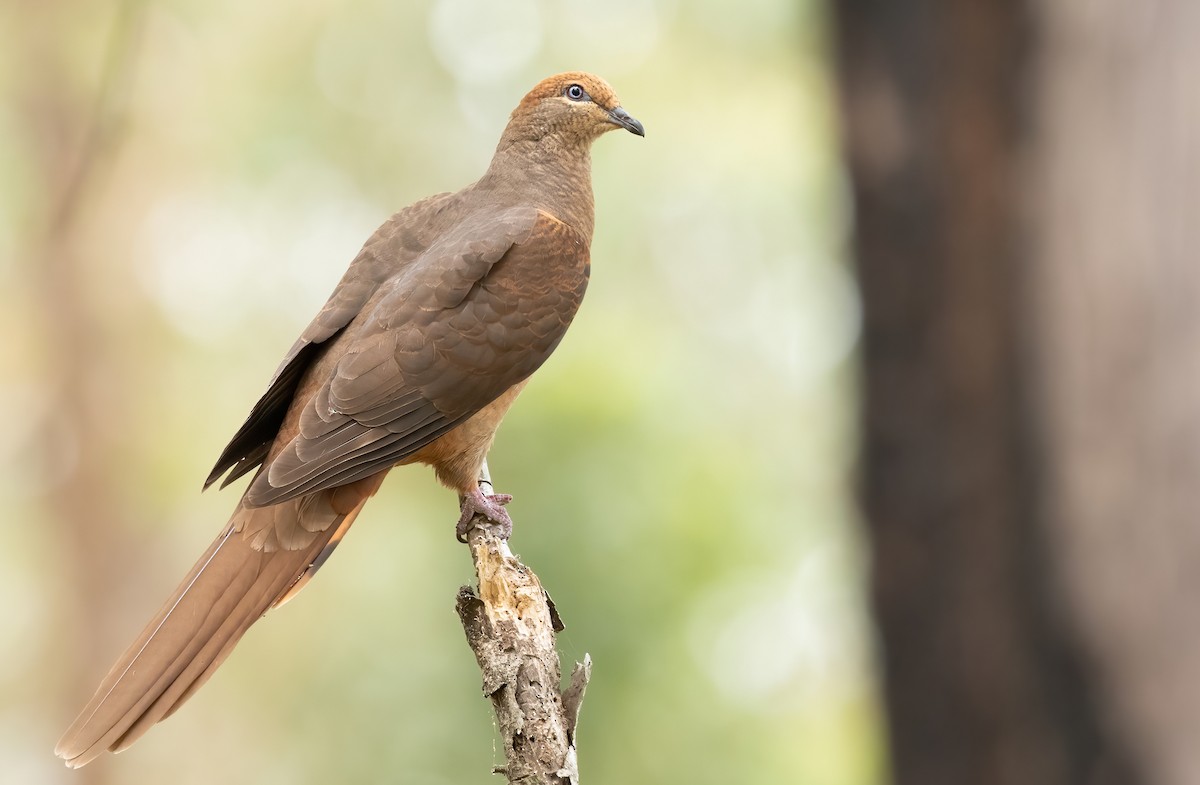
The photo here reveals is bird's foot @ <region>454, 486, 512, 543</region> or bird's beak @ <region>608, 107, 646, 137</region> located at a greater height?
bird's beak @ <region>608, 107, 646, 137</region>

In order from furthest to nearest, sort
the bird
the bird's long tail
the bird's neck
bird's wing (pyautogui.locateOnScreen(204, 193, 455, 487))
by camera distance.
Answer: the bird's neck < bird's wing (pyautogui.locateOnScreen(204, 193, 455, 487)) < the bird < the bird's long tail

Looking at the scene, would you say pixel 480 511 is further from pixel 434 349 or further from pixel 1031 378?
pixel 1031 378

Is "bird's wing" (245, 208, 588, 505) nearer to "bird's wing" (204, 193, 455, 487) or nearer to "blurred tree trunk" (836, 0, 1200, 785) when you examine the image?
"bird's wing" (204, 193, 455, 487)

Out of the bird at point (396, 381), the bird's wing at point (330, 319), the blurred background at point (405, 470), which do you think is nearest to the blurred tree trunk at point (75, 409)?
the blurred background at point (405, 470)

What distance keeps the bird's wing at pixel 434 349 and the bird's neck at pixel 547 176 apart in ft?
0.61

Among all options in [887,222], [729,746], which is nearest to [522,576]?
[887,222]

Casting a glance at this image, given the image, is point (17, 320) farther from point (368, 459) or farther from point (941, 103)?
point (941, 103)

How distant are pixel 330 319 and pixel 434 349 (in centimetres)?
44

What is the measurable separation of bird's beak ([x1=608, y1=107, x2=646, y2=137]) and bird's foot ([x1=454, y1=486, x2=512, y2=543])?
1358 millimetres

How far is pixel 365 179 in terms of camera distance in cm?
1166

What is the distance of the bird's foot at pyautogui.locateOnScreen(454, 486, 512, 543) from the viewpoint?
3.70 metres

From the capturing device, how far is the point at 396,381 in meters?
3.60

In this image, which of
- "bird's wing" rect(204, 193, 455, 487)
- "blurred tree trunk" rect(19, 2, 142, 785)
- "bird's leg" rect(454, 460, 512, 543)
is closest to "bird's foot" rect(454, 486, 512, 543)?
"bird's leg" rect(454, 460, 512, 543)

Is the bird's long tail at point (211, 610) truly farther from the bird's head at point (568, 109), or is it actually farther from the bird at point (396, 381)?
the bird's head at point (568, 109)
